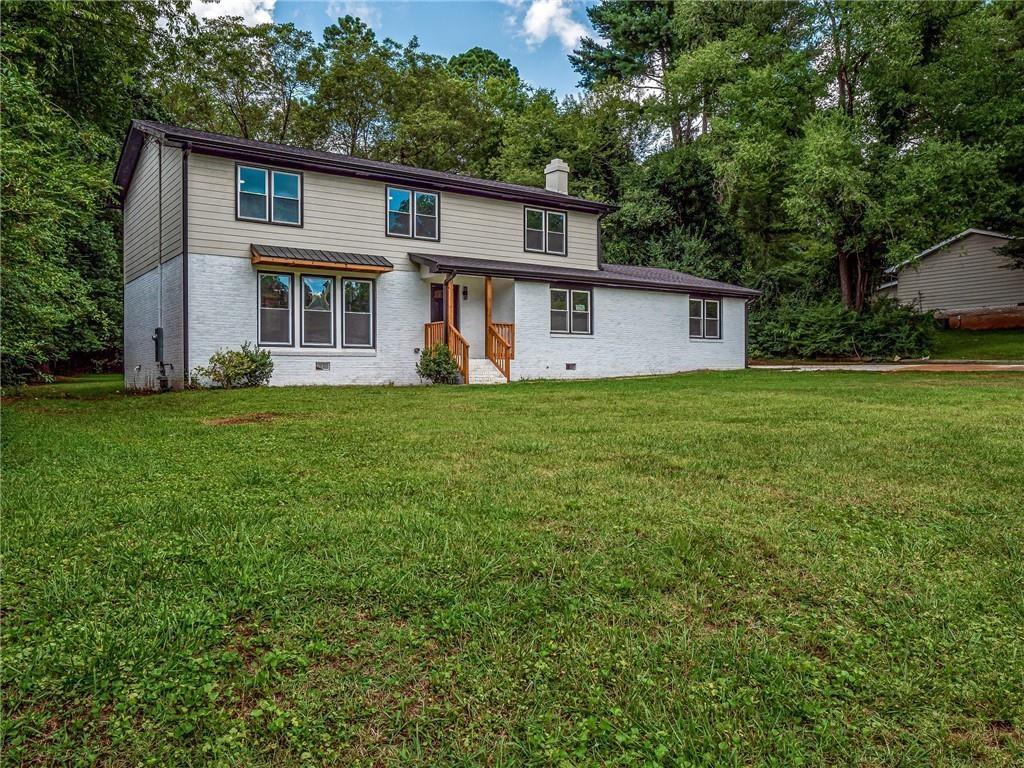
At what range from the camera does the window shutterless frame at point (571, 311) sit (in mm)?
16359

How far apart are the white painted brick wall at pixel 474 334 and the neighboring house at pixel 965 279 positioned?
473 inches

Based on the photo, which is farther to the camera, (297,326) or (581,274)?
(581,274)

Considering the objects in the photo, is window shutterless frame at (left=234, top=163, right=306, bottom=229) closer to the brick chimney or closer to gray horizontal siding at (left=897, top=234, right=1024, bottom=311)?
the brick chimney

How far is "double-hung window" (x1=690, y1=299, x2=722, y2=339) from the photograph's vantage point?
1908 centimetres

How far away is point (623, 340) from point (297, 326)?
8.57m

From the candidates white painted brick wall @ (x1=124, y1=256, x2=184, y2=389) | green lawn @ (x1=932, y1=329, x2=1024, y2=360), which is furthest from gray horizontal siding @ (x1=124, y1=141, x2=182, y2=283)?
green lawn @ (x1=932, y1=329, x2=1024, y2=360)

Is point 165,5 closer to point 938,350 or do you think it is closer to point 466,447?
point 466,447

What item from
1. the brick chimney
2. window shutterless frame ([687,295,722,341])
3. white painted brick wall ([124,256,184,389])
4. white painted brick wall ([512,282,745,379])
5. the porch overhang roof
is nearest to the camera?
the porch overhang roof

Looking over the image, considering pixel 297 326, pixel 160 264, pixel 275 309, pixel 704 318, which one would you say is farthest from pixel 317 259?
pixel 704 318

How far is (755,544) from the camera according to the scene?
10.0ft

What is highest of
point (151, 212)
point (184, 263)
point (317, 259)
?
point (151, 212)

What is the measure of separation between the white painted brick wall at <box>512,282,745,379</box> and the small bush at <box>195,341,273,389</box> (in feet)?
19.1

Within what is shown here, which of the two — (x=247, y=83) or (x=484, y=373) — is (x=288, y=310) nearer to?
(x=484, y=373)

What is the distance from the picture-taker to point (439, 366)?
14195 mm
